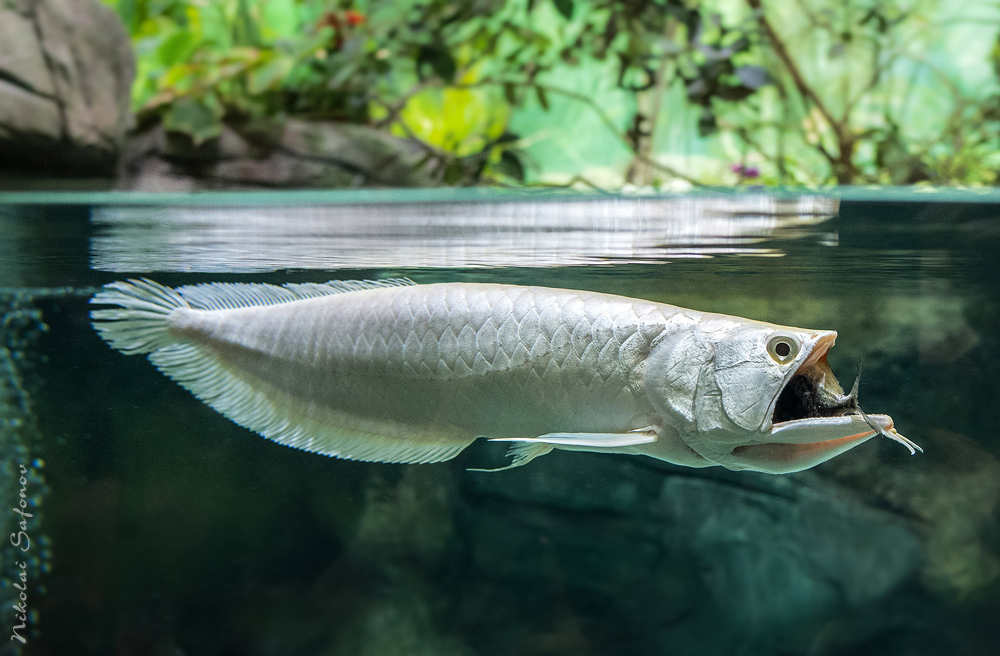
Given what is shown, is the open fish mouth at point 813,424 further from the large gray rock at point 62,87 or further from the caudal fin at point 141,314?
the large gray rock at point 62,87

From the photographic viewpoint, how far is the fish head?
1668 millimetres

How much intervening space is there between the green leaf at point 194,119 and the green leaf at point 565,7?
2875 millimetres

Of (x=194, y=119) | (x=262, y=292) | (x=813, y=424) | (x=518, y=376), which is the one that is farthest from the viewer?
(x=194, y=119)

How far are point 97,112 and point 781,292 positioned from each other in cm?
504

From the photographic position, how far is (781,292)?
4637 mm

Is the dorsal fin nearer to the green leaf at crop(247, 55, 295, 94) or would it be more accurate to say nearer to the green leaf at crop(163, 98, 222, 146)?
the green leaf at crop(163, 98, 222, 146)

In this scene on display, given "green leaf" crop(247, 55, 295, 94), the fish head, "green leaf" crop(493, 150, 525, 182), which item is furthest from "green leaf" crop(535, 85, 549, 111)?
the fish head

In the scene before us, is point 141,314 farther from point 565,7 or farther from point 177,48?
point 565,7

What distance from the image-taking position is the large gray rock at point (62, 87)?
4191mm

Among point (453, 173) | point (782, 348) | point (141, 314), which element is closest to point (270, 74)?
point (453, 173)

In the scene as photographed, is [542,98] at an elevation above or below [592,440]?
above

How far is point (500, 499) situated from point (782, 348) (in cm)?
294

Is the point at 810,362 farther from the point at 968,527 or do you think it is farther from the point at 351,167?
the point at 351,167

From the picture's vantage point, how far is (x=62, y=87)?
173 inches
